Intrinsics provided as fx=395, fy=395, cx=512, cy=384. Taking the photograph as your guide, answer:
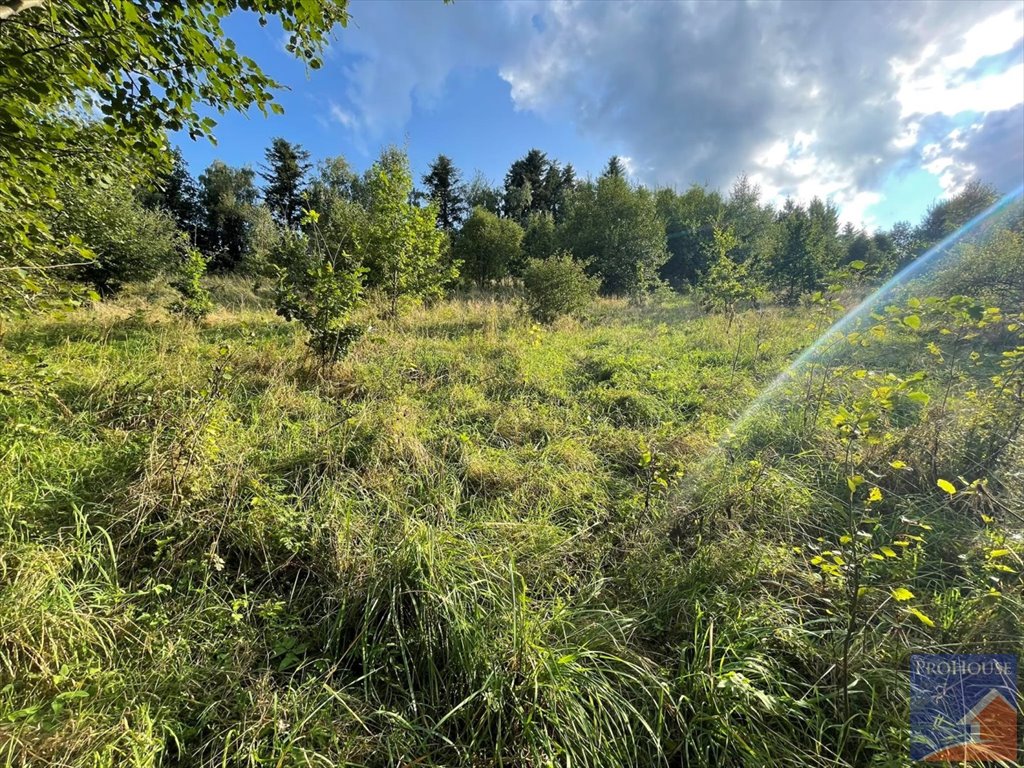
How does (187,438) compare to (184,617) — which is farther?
(187,438)

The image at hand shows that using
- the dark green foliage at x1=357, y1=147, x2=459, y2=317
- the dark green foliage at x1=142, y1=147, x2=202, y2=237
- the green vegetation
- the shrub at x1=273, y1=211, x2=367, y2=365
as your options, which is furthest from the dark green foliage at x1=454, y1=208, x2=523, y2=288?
the dark green foliage at x1=142, y1=147, x2=202, y2=237

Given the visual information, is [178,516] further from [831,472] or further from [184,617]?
[831,472]

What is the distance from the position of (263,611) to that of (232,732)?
568mm

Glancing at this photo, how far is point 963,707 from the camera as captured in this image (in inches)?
58.7

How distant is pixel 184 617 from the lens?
194 cm

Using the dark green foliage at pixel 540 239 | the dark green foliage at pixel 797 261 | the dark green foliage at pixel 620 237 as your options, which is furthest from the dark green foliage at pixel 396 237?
the dark green foliage at pixel 797 261

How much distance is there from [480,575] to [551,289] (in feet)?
26.7

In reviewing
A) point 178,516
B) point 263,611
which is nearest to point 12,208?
point 178,516

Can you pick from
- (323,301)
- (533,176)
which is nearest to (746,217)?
(533,176)

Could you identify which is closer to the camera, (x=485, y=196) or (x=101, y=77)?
(x=101, y=77)

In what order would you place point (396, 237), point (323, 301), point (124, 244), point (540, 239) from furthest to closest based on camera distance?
point (540, 239)
point (124, 244)
point (396, 237)
point (323, 301)

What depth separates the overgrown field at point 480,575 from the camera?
1.55m

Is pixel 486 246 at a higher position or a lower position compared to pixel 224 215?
lower

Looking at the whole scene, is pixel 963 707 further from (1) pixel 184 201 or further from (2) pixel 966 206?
(1) pixel 184 201
